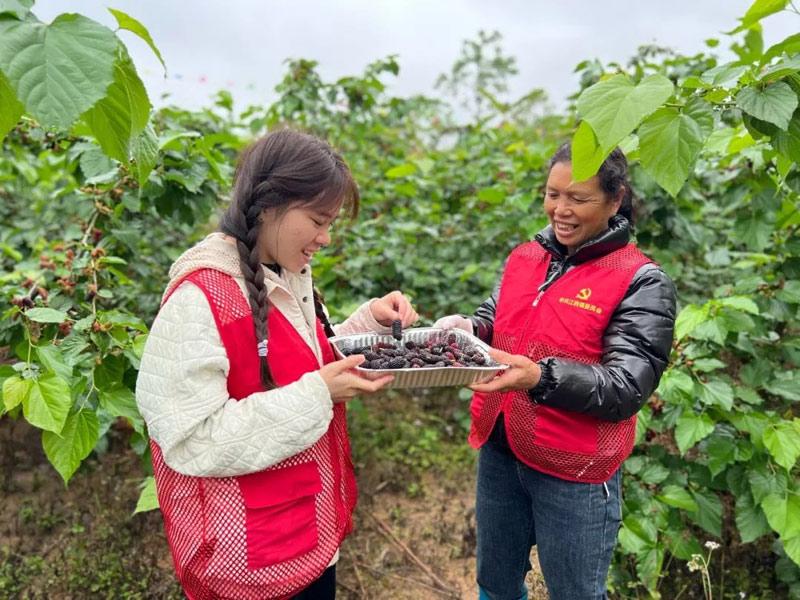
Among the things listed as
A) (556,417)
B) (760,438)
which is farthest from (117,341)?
(760,438)

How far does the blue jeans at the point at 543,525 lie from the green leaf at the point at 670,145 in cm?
82

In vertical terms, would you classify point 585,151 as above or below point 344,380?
above

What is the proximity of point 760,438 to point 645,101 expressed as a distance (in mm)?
1599

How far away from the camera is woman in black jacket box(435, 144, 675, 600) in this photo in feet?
4.75

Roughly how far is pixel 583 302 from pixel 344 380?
67 cm

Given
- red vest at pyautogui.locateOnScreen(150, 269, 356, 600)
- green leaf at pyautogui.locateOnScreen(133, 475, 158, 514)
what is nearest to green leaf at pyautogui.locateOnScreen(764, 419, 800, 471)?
red vest at pyautogui.locateOnScreen(150, 269, 356, 600)

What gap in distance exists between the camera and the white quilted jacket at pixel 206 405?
45.3 inches

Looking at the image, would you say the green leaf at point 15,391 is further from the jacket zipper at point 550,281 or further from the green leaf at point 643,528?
the green leaf at point 643,528

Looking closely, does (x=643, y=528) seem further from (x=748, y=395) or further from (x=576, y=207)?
(x=576, y=207)

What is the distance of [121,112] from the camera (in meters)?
0.94

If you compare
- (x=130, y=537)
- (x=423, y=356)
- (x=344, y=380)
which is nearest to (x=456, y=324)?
(x=423, y=356)

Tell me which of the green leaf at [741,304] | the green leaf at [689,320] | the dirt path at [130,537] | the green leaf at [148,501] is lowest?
the dirt path at [130,537]

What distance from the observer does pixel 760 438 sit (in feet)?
6.92

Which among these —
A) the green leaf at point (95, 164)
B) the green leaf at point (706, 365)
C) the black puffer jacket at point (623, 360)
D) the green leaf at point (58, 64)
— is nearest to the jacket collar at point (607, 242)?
the black puffer jacket at point (623, 360)
